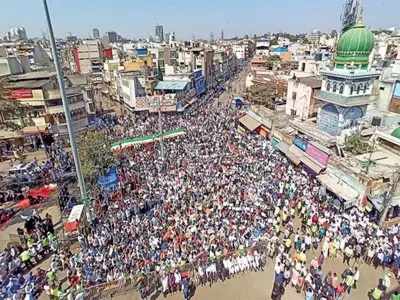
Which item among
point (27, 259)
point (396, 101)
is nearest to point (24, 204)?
Result: point (27, 259)

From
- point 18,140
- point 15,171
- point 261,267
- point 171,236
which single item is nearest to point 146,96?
point 18,140

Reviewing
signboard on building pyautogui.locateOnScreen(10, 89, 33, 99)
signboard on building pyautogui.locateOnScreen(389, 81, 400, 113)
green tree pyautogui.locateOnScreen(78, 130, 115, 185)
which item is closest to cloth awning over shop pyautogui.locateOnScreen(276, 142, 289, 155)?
signboard on building pyautogui.locateOnScreen(389, 81, 400, 113)

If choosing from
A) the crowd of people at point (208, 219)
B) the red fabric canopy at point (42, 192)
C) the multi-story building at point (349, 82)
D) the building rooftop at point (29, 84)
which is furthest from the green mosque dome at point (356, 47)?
the building rooftop at point (29, 84)

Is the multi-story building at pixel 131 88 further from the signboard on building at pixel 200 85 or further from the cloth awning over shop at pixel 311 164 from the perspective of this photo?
the cloth awning over shop at pixel 311 164

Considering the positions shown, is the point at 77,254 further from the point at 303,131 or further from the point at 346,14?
the point at 346,14

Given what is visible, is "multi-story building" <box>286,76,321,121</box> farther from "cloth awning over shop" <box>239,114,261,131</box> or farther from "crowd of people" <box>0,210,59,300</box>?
"crowd of people" <box>0,210,59,300</box>

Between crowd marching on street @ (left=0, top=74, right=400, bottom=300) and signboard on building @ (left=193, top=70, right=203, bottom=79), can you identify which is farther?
signboard on building @ (left=193, top=70, right=203, bottom=79)
